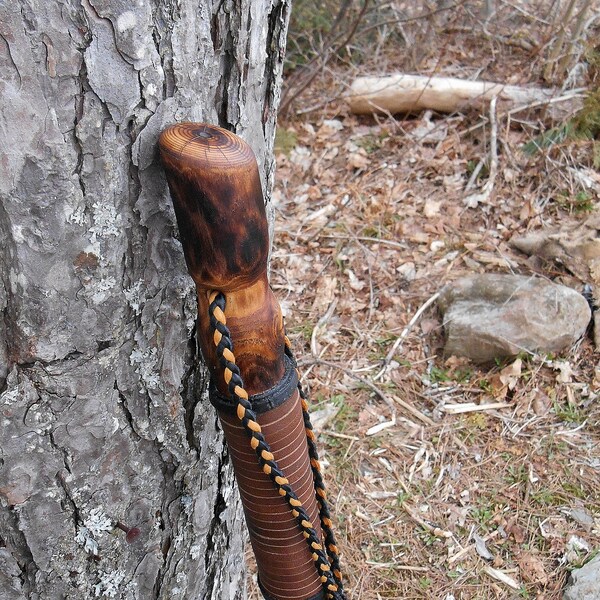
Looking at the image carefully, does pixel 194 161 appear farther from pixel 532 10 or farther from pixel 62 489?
pixel 532 10

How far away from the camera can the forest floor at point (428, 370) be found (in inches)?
69.7

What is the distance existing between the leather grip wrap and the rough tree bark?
0.15 meters

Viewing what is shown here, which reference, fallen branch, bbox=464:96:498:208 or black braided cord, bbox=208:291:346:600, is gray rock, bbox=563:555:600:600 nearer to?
black braided cord, bbox=208:291:346:600

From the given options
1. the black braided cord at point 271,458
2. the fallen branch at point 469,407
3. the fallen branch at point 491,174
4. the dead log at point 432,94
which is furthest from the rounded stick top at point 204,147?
the dead log at point 432,94

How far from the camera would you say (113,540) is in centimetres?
96

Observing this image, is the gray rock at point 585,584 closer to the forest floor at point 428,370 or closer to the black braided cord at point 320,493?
the forest floor at point 428,370

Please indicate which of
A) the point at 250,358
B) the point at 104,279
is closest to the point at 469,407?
the point at 250,358

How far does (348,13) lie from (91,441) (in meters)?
3.99

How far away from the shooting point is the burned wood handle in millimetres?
719

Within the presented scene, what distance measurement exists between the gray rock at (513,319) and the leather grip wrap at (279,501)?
1387 mm

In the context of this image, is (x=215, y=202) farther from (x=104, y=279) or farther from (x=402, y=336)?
(x=402, y=336)

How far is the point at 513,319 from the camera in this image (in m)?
2.25

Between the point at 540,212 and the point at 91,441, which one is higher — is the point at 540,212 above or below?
below

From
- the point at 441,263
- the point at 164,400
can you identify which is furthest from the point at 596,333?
the point at 164,400
